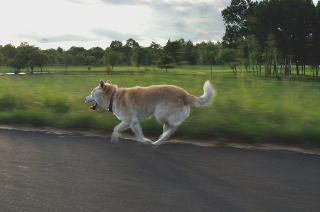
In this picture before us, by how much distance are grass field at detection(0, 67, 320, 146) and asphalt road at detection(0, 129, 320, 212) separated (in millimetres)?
1016

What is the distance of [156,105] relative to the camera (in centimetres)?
816

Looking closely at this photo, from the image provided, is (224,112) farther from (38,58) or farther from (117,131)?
(38,58)

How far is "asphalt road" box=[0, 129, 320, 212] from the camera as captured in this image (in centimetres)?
466

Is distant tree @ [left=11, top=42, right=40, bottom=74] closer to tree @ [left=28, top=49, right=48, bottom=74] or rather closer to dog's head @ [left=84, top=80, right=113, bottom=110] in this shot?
tree @ [left=28, top=49, right=48, bottom=74]

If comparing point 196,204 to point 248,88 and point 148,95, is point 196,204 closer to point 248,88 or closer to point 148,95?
point 148,95

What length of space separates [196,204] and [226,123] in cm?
416

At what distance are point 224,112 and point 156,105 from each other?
1.81 metres

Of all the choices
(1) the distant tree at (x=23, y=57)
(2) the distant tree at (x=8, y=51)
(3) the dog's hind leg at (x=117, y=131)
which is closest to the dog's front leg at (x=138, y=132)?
(3) the dog's hind leg at (x=117, y=131)

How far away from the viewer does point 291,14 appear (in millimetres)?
59188

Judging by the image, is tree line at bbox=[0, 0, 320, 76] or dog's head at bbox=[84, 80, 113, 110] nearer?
dog's head at bbox=[84, 80, 113, 110]

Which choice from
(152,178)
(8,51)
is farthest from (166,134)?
(8,51)

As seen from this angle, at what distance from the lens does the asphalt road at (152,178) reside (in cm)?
466

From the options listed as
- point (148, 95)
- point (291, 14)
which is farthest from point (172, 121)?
point (291, 14)

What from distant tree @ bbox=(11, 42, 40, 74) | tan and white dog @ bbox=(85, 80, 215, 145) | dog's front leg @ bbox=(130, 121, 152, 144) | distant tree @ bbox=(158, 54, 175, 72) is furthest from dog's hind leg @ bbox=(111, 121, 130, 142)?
distant tree @ bbox=(11, 42, 40, 74)
